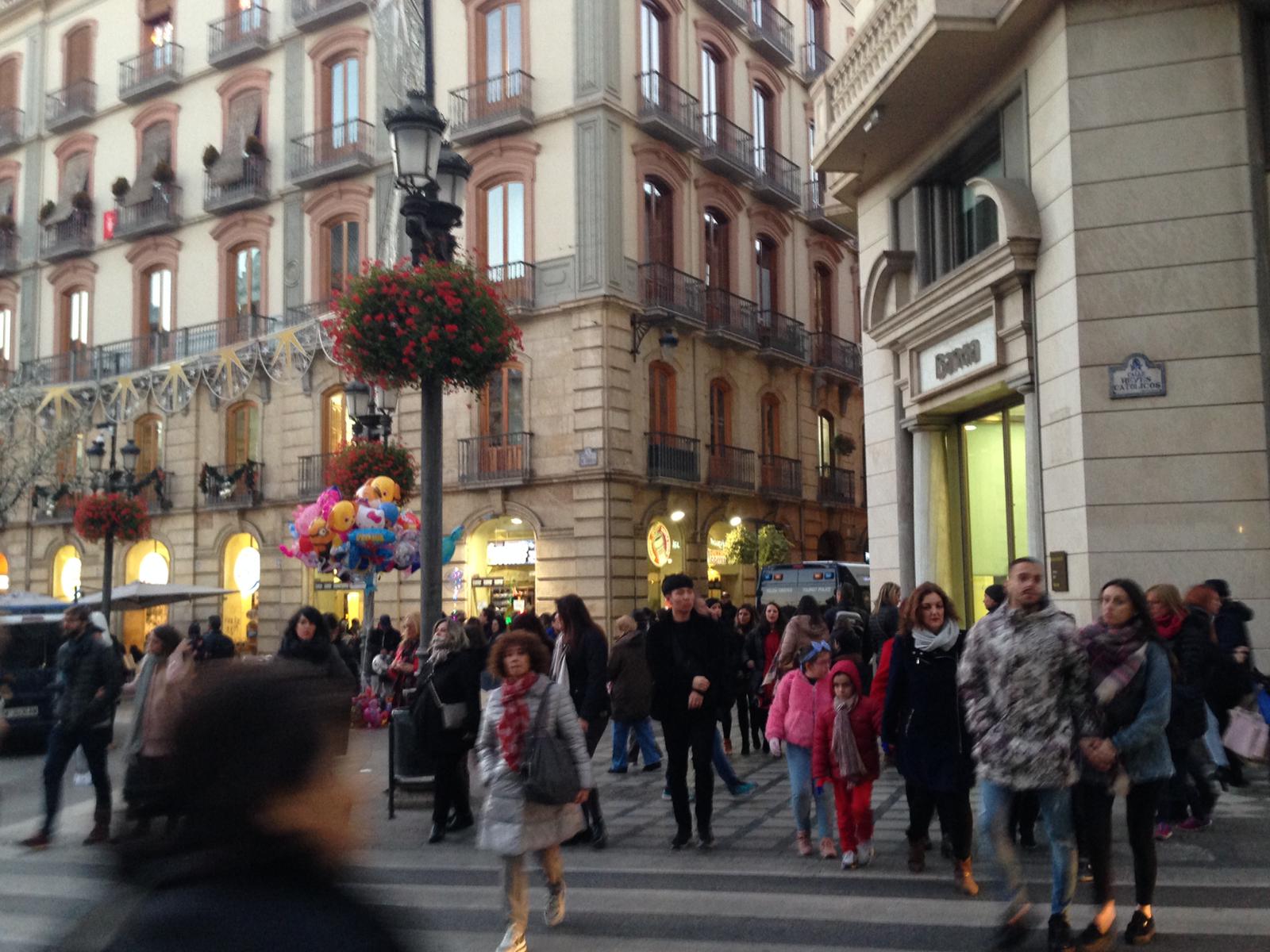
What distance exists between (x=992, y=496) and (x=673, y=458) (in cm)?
1372

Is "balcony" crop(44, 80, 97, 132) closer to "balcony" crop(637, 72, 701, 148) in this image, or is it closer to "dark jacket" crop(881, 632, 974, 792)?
"balcony" crop(637, 72, 701, 148)

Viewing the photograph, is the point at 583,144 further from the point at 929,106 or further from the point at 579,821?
the point at 579,821

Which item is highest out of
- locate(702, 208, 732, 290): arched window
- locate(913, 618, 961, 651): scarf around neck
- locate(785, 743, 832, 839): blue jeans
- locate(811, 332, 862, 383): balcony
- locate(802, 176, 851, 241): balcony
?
locate(802, 176, 851, 241): balcony

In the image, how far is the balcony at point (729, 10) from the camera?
29969 millimetres

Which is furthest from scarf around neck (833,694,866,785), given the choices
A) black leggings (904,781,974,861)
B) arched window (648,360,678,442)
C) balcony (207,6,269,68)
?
balcony (207,6,269,68)

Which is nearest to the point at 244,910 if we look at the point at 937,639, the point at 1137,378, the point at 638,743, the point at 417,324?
the point at 937,639

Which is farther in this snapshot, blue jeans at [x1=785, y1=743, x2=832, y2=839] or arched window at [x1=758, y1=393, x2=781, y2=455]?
arched window at [x1=758, y1=393, x2=781, y2=455]

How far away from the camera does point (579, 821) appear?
667 centimetres

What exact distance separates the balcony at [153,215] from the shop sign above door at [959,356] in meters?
24.4

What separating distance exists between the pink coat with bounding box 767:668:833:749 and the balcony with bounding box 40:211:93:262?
32.2 m

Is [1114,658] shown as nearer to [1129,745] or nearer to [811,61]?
[1129,745]

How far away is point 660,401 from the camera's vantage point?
1107 inches

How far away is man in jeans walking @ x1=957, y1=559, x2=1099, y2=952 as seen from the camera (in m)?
5.90

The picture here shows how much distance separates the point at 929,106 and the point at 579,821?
1026 cm
